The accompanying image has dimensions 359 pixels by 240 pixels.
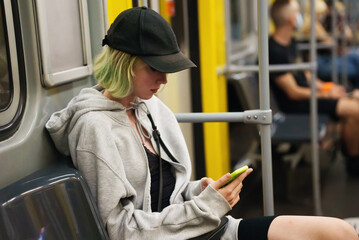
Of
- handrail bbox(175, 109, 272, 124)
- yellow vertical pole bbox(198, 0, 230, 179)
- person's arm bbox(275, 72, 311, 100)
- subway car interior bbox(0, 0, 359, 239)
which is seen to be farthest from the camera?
person's arm bbox(275, 72, 311, 100)

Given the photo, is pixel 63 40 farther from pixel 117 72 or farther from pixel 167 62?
pixel 167 62

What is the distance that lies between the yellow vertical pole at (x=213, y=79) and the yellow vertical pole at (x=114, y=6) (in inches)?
55.3

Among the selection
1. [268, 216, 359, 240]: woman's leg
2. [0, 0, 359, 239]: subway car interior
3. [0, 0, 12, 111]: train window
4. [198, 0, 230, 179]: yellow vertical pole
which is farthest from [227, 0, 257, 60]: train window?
[0, 0, 12, 111]: train window

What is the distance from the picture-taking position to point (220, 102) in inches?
149

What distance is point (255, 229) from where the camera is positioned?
5.86 ft

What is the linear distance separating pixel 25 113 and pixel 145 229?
0.51 meters

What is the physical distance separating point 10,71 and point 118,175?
44cm

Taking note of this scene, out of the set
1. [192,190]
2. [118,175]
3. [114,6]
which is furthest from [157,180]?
[114,6]

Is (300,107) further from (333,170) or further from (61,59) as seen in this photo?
(61,59)

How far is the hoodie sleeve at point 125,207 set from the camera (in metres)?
1.54

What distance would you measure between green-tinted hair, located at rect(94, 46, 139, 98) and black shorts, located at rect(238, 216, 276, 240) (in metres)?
0.62

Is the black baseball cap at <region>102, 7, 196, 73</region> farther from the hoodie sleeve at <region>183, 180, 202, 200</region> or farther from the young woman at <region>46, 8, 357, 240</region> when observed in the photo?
the hoodie sleeve at <region>183, 180, 202, 200</region>

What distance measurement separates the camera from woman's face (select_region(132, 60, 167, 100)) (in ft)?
5.32

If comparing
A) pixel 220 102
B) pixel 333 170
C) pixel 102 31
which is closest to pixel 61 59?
pixel 102 31
